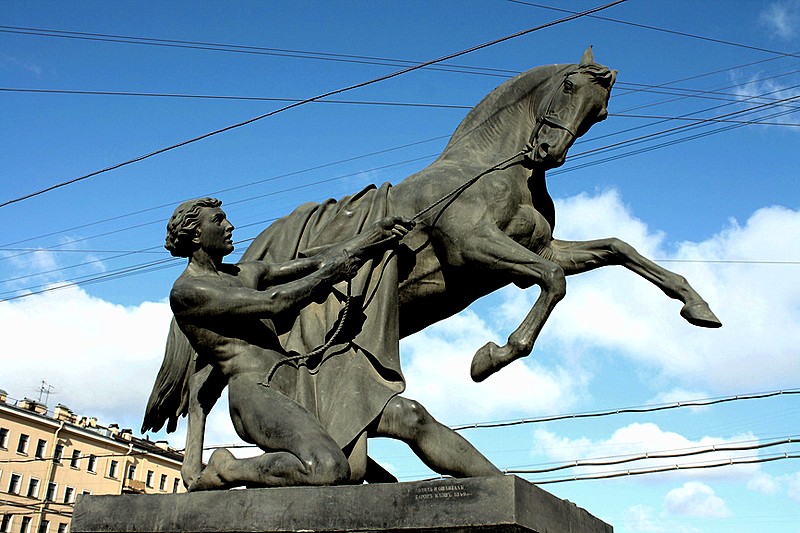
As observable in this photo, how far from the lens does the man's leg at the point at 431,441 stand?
18.6 ft

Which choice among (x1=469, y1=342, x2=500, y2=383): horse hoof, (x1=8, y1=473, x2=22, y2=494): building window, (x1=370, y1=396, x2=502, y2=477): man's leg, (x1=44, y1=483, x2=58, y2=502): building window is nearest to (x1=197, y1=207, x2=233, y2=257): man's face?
(x1=370, y1=396, x2=502, y2=477): man's leg

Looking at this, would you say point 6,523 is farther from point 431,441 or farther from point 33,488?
point 431,441

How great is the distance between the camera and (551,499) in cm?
493

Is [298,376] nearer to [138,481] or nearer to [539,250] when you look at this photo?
[539,250]

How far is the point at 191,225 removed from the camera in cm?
590

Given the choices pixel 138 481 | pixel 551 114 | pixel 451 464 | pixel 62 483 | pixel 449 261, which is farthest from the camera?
pixel 138 481

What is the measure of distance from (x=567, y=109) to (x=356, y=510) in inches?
137

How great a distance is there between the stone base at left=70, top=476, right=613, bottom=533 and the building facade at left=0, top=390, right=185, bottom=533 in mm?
42709

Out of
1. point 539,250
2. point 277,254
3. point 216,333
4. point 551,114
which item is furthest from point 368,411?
point 551,114

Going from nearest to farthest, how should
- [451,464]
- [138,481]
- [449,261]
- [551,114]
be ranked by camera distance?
1. [451,464]
2. [449,261]
3. [551,114]
4. [138,481]

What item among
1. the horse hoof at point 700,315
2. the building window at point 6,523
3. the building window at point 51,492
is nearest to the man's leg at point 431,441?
the horse hoof at point 700,315

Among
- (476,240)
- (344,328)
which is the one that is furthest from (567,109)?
(344,328)

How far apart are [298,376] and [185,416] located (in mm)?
1123

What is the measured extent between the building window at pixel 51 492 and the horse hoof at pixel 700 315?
1930 inches
